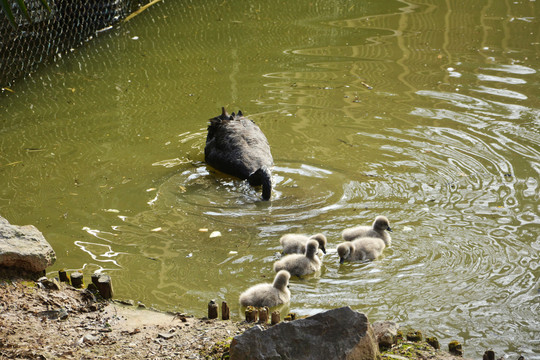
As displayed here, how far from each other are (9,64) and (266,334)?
32.2 ft

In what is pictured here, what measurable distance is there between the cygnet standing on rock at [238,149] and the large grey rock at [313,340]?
367cm

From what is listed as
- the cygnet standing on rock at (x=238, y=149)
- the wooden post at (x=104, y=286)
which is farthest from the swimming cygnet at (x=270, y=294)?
the cygnet standing on rock at (x=238, y=149)

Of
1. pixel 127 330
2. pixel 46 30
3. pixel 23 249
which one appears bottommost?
pixel 127 330

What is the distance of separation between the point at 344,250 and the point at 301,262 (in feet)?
1.41

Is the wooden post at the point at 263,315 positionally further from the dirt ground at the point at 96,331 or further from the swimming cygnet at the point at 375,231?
the swimming cygnet at the point at 375,231

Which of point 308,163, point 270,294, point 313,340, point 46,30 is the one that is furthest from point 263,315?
point 46,30

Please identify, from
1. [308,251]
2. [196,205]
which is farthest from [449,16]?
[308,251]

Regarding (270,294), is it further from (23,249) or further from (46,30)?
(46,30)

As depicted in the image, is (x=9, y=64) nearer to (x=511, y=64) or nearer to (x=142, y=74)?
(x=142, y=74)

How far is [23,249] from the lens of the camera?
554 cm

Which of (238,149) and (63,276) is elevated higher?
(238,149)

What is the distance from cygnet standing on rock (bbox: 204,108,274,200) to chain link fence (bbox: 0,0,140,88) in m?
4.50

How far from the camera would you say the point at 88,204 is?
7535 millimetres

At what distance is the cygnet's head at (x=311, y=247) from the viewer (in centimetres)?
590
